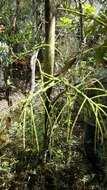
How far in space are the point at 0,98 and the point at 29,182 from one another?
12.6 feet

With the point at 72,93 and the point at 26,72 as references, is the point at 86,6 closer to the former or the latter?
the point at 72,93

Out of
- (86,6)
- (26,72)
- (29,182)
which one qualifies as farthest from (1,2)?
(29,182)

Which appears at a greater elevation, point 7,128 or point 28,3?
point 28,3

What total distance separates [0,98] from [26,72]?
75 centimetres

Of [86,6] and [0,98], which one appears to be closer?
[86,6]

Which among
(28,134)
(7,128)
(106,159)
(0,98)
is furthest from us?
(0,98)

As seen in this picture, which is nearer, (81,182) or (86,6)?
(81,182)

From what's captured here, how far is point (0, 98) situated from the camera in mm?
7555

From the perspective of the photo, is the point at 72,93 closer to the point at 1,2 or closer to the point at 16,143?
the point at 16,143

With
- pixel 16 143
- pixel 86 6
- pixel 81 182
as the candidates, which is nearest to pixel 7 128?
pixel 16 143

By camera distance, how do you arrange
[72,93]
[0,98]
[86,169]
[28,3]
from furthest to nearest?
[28,3], [0,98], [86,169], [72,93]

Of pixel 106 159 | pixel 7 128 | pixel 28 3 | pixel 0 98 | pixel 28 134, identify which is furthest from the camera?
pixel 28 3

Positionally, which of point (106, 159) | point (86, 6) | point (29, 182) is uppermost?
point (86, 6)

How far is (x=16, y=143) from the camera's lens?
4.21 m
